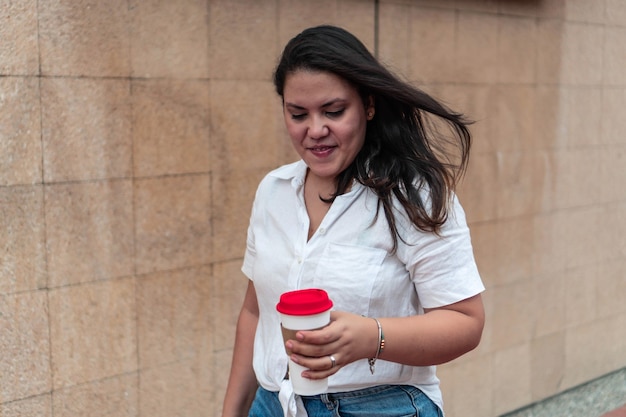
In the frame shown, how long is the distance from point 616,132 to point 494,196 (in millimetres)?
1522

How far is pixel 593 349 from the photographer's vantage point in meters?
6.39

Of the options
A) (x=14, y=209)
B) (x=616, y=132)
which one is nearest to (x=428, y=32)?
→ (x=616, y=132)

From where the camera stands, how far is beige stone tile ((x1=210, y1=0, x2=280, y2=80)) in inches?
151

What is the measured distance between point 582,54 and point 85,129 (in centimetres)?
380

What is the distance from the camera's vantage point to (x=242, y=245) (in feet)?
13.3

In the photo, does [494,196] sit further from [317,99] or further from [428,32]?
[317,99]

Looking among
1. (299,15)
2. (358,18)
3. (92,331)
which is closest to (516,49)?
(358,18)

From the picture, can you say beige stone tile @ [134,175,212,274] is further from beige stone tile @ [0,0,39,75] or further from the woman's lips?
the woman's lips

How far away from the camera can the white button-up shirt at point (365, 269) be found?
81.7 inches

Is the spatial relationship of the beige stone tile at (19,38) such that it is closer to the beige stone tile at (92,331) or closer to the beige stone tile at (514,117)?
the beige stone tile at (92,331)

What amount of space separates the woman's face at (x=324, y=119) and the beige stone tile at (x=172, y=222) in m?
1.59

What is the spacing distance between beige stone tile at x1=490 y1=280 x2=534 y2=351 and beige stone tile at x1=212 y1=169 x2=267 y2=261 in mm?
2058

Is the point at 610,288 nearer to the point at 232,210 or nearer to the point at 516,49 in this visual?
the point at 516,49

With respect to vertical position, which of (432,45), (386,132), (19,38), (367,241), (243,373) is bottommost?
(243,373)
